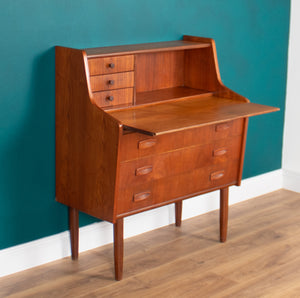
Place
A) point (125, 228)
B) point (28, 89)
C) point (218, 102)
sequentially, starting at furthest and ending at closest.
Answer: point (125, 228) → point (218, 102) → point (28, 89)

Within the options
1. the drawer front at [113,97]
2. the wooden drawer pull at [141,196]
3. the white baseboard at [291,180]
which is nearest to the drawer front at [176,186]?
the wooden drawer pull at [141,196]

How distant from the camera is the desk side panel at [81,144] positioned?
2564 millimetres

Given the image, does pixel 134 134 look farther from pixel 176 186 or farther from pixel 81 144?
pixel 176 186

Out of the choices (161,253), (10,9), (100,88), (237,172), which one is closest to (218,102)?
(237,172)

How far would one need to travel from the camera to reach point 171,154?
2.77 meters

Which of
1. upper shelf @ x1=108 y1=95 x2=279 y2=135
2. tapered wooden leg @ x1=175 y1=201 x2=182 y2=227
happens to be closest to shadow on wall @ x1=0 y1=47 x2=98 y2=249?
upper shelf @ x1=108 y1=95 x2=279 y2=135

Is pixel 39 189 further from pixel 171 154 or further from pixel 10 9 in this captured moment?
pixel 10 9

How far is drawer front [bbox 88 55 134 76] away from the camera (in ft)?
8.82

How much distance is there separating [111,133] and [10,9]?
72 centimetres

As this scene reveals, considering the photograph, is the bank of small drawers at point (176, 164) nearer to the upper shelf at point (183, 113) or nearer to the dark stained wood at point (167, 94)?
the upper shelf at point (183, 113)

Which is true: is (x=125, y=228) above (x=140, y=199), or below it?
below

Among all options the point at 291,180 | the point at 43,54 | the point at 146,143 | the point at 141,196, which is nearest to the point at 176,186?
the point at 141,196

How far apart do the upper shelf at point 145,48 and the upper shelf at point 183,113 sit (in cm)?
28

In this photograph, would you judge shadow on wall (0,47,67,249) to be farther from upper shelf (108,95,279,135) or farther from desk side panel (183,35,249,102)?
desk side panel (183,35,249,102)
